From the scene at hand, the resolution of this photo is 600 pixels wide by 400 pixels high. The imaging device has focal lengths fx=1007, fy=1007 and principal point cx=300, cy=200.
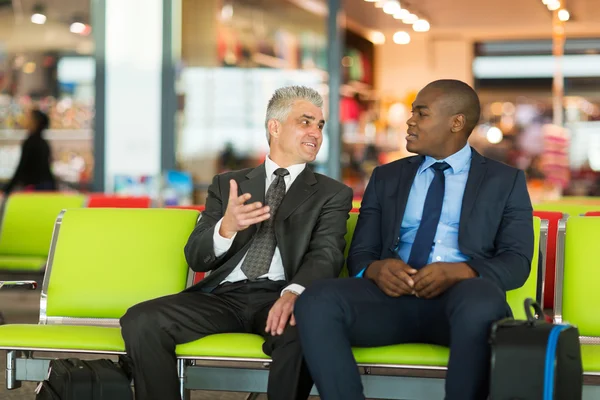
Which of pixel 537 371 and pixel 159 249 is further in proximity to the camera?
pixel 159 249

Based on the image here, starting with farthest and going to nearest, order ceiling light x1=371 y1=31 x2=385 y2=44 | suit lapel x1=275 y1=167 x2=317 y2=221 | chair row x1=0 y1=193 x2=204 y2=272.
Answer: ceiling light x1=371 y1=31 x2=385 y2=44 < chair row x1=0 y1=193 x2=204 y2=272 < suit lapel x1=275 y1=167 x2=317 y2=221

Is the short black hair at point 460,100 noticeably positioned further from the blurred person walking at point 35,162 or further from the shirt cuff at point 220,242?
the blurred person walking at point 35,162

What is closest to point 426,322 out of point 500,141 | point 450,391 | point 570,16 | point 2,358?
point 450,391

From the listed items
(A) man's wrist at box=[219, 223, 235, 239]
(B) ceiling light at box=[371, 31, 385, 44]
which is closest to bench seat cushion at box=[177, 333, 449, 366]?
(A) man's wrist at box=[219, 223, 235, 239]

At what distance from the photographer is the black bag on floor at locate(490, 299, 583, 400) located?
115 inches

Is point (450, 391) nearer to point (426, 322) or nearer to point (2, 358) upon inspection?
point (426, 322)

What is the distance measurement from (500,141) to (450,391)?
51.7 ft

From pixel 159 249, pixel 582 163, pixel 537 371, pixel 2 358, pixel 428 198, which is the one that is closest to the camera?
pixel 537 371

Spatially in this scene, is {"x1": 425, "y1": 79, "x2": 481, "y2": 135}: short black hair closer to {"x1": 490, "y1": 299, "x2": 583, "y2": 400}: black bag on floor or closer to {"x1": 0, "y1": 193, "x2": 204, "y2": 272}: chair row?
{"x1": 490, "y1": 299, "x2": 583, "y2": 400}: black bag on floor

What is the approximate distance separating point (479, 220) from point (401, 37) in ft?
40.9

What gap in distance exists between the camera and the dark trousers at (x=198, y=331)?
3.29 metres

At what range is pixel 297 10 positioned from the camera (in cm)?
1045

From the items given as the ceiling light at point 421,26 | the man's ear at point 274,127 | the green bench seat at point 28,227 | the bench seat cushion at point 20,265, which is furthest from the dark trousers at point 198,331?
the ceiling light at point 421,26

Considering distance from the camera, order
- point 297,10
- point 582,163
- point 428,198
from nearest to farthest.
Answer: point 428,198 → point 297,10 → point 582,163
